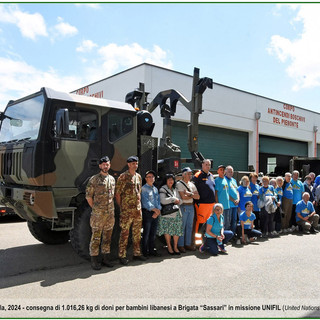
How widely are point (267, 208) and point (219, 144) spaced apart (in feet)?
39.9

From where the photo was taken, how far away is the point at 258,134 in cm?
2211

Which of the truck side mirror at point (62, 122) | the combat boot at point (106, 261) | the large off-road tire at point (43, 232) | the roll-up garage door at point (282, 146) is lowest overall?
the combat boot at point (106, 261)

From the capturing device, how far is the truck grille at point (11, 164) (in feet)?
17.1

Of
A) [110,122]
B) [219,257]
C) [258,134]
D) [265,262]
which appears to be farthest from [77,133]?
[258,134]

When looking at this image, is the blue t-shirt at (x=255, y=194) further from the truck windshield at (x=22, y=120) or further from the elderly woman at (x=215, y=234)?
the truck windshield at (x=22, y=120)

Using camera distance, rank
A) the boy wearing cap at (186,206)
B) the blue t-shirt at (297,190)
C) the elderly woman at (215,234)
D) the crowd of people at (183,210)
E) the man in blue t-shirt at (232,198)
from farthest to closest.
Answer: the blue t-shirt at (297,190)
the man in blue t-shirt at (232,198)
the boy wearing cap at (186,206)
the elderly woman at (215,234)
the crowd of people at (183,210)

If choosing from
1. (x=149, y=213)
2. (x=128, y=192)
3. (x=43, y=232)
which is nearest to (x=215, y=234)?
(x=149, y=213)

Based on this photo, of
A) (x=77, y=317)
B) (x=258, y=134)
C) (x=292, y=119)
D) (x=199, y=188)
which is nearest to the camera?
(x=77, y=317)

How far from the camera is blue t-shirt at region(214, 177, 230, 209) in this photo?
22.3 feet

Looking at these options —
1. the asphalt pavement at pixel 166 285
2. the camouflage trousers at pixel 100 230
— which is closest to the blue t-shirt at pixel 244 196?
the asphalt pavement at pixel 166 285

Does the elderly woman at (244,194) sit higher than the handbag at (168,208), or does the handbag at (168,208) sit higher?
the elderly woman at (244,194)

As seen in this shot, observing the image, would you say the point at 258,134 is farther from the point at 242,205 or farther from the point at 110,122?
the point at 110,122

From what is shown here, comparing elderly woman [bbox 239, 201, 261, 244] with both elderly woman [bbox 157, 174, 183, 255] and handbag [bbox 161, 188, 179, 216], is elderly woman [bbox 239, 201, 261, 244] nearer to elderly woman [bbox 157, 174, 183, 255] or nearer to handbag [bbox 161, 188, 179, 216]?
elderly woman [bbox 157, 174, 183, 255]

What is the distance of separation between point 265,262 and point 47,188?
373cm
